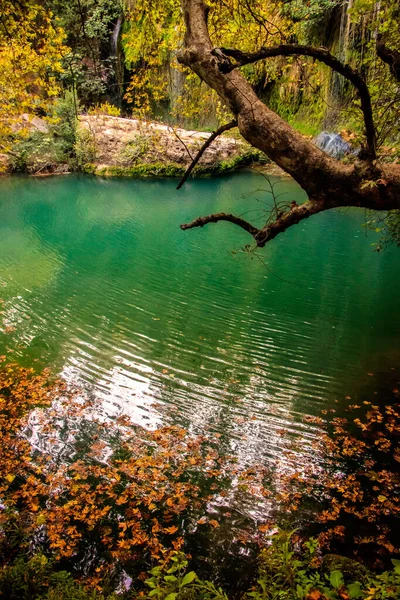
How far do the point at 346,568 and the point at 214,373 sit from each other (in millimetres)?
3506

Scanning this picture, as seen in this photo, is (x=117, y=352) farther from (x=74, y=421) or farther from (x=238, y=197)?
(x=238, y=197)

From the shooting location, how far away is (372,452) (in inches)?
168

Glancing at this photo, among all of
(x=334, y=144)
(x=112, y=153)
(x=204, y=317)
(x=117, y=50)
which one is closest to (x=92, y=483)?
(x=204, y=317)

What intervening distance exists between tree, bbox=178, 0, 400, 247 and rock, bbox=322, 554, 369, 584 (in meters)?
2.25

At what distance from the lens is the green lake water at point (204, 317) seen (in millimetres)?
5277

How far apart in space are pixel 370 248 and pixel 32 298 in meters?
9.31

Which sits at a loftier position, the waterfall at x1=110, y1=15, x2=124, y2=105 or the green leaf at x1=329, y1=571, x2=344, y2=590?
the waterfall at x1=110, y1=15, x2=124, y2=105

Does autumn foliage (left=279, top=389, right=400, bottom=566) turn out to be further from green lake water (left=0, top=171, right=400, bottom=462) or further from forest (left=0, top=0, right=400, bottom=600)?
green lake water (left=0, top=171, right=400, bottom=462)

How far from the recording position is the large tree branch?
2586 mm

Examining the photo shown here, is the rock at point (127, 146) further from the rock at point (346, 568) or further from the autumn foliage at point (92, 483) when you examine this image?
the rock at point (346, 568)

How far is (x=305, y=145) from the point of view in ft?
9.46

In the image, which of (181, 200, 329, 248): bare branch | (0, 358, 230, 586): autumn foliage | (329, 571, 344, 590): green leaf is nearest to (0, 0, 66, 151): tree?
(181, 200, 329, 248): bare branch

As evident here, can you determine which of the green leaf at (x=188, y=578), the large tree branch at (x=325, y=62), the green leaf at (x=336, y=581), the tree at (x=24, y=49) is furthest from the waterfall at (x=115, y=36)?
the green leaf at (x=336, y=581)

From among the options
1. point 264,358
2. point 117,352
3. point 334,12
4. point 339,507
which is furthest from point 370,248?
point 334,12
